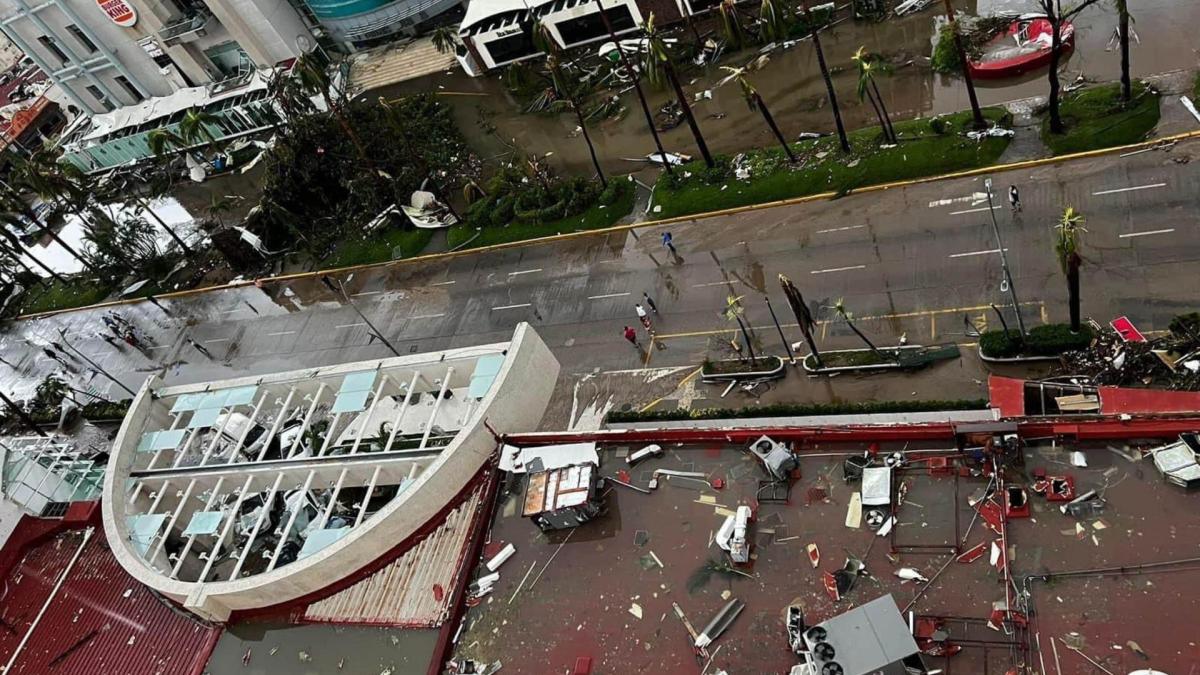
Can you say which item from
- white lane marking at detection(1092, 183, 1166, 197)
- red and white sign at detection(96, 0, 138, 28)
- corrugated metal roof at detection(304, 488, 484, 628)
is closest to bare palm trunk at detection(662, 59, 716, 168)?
white lane marking at detection(1092, 183, 1166, 197)

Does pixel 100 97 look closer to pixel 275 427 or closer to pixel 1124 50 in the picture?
pixel 275 427

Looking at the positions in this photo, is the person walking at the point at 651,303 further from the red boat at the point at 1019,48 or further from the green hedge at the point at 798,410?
the red boat at the point at 1019,48

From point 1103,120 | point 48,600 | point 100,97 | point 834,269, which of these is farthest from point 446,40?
point 48,600

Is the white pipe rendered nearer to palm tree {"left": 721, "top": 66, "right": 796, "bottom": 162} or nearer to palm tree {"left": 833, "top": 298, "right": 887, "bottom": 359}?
palm tree {"left": 833, "top": 298, "right": 887, "bottom": 359}

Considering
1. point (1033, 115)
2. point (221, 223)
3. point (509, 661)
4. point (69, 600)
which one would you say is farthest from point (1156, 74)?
point (221, 223)

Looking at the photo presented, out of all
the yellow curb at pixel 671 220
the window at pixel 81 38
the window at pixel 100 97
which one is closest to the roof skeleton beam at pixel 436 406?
the yellow curb at pixel 671 220
